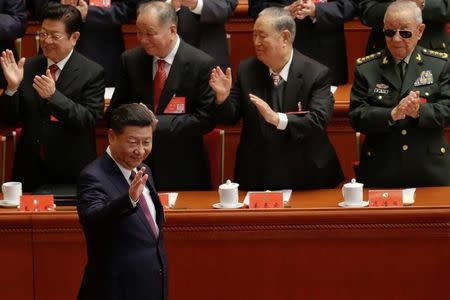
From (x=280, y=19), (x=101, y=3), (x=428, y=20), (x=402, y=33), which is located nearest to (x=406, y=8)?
(x=402, y=33)

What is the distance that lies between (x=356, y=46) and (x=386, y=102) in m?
1.48

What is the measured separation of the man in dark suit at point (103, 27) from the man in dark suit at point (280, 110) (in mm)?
968

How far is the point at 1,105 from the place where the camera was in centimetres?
497

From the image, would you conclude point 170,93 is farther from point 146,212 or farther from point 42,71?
point 146,212

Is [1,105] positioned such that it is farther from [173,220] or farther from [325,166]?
[325,166]

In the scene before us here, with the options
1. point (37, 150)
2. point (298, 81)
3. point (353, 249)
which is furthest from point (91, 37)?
point (353, 249)

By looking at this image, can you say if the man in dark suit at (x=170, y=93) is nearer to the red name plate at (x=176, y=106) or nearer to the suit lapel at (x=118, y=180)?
the red name plate at (x=176, y=106)

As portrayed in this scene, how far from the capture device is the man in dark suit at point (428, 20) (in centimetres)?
537

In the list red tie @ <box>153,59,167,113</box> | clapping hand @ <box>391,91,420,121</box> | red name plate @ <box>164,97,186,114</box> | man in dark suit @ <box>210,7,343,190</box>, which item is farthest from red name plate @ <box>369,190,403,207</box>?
red tie @ <box>153,59,167,113</box>

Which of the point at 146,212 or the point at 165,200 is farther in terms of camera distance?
the point at 165,200

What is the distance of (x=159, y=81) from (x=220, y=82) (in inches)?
16.6

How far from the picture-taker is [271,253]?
4391mm

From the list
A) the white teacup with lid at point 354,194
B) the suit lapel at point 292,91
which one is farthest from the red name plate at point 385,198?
the suit lapel at point 292,91

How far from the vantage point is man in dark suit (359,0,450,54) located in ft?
17.6
